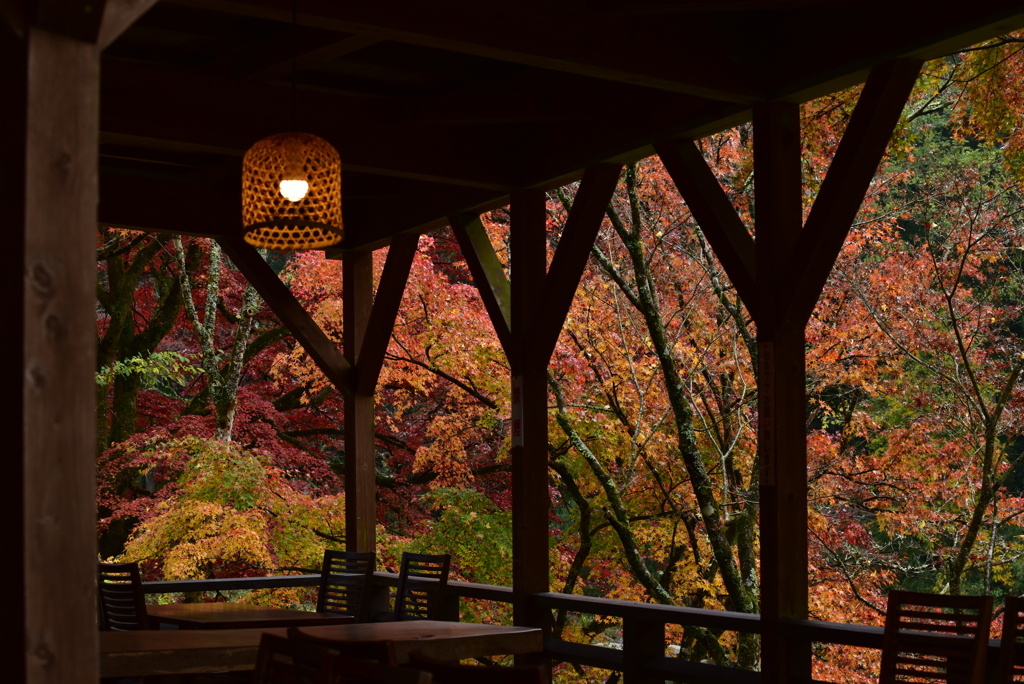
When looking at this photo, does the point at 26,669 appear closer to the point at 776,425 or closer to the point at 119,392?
the point at 776,425

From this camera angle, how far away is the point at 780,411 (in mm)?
3904

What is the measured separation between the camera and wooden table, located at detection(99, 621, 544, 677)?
342 centimetres

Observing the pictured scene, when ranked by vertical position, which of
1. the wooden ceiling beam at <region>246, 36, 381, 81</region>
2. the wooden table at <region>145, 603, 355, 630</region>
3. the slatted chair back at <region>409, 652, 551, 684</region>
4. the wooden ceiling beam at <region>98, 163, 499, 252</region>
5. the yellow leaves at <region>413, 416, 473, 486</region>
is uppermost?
the wooden ceiling beam at <region>246, 36, 381, 81</region>

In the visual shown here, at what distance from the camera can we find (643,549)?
1055 centimetres

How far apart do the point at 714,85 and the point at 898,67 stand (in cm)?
64

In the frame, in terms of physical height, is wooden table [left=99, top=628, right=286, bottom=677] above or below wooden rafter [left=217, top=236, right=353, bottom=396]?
below

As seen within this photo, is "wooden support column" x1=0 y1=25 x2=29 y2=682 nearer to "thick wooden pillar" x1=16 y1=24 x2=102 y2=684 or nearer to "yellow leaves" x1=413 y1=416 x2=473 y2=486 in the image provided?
"thick wooden pillar" x1=16 y1=24 x2=102 y2=684

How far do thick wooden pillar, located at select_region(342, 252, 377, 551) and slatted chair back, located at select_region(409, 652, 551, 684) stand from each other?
4.31 m

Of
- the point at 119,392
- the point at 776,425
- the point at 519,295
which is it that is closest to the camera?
the point at 776,425

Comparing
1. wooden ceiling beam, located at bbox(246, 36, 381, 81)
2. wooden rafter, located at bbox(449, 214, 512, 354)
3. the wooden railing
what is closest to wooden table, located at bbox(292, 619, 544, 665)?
the wooden railing

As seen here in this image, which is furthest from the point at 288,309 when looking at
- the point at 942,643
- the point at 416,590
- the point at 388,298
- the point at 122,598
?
the point at 942,643

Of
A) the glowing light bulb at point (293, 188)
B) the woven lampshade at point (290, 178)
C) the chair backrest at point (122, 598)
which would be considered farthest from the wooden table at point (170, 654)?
the glowing light bulb at point (293, 188)

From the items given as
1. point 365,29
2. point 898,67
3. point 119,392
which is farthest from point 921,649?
point 119,392

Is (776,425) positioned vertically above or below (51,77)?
below
